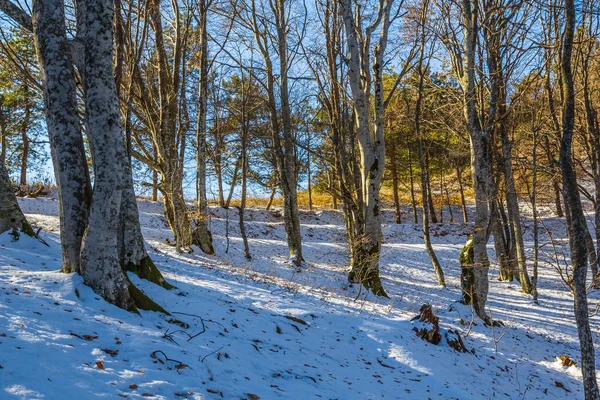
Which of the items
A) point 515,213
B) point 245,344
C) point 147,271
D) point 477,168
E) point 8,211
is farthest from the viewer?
point 515,213

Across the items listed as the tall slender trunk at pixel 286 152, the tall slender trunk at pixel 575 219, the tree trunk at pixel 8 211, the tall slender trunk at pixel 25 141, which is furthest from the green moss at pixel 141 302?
the tall slender trunk at pixel 25 141

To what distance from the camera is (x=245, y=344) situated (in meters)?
4.15

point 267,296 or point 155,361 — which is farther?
point 267,296

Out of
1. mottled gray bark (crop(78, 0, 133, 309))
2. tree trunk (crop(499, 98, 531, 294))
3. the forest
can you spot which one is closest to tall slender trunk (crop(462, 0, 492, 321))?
the forest

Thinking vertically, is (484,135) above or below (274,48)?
below

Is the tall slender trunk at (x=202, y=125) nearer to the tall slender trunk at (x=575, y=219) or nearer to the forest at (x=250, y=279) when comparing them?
the forest at (x=250, y=279)

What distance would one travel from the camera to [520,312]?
10914 mm

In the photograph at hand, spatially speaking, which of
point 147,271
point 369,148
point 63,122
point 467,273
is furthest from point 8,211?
point 467,273

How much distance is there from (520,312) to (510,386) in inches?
262

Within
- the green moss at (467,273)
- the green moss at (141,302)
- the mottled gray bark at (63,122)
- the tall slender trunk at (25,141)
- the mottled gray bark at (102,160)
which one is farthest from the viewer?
the tall slender trunk at (25,141)

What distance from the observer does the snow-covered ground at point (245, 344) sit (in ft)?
8.48

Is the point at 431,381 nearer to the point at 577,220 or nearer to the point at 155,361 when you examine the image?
the point at 577,220

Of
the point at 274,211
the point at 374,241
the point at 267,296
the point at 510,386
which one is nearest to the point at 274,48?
the point at 374,241

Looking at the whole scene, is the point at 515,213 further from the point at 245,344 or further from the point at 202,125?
the point at 245,344
